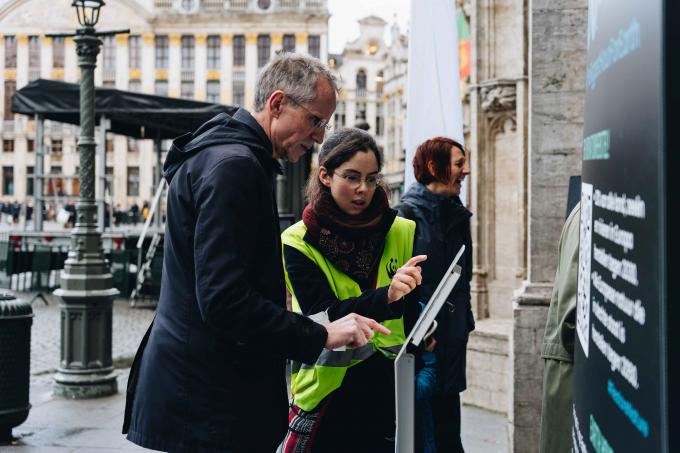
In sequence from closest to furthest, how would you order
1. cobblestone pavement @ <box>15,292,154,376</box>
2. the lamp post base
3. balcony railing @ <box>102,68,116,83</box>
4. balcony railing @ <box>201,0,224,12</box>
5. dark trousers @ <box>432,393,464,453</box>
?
dark trousers @ <box>432,393,464,453</box> → the lamp post base → cobblestone pavement @ <box>15,292,154,376</box> → balcony railing @ <box>201,0,224,12</box> → balcony railing @ <box>102,68,116,83</box>

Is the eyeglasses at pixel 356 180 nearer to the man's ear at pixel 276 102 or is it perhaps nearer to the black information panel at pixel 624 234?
the man's ear at pixel 276 102

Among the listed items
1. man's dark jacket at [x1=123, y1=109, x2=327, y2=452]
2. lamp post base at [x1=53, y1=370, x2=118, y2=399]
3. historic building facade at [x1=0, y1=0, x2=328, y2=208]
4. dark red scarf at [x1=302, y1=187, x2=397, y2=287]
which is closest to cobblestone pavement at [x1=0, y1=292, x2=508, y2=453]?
lamp post base at [x1=53, y1=370, x2=118, y2=399]

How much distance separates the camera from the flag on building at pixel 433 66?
5.40 meters

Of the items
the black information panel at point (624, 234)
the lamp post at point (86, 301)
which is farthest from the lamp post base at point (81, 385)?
the black information panel at point (624, 234)

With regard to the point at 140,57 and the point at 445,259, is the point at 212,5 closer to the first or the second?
the point at 140,57

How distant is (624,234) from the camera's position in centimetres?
102

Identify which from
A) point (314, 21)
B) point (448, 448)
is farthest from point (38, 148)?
point (314, 21)

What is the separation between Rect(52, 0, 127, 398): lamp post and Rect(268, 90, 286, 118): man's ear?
5352 mm

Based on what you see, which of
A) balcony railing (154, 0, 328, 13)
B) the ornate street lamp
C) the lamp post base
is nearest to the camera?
the lamp post base

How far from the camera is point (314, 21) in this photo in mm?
62625

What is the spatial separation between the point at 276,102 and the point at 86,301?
5.39 meters

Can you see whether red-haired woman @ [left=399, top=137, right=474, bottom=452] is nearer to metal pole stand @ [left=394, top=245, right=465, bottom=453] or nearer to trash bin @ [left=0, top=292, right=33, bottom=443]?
metal pole stand @ [left=394, top=245, right=465, bottom=453]

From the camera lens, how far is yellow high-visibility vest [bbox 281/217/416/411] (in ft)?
8.57

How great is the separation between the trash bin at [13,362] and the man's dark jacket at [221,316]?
369 centimetres
